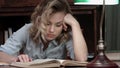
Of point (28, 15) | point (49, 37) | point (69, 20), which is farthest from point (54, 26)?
point (28, 15)

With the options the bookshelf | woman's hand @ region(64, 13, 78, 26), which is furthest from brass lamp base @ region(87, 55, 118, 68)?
the bookshelf

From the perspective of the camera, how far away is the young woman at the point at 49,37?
2041mm

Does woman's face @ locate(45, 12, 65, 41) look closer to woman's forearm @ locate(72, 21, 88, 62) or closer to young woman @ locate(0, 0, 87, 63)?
young woman @ locate(0, 0, 87, 63)

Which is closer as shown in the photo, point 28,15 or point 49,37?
point 49,37

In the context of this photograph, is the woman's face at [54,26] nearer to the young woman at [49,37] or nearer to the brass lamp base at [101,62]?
the young woman at [49,37]

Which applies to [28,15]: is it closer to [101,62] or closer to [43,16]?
[43,16]

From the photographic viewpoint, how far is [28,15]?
121 inches

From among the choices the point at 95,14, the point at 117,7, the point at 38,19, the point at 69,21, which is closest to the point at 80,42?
the point at 69,21

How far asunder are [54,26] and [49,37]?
81 millimetres

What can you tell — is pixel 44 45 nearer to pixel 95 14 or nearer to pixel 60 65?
pixel 60 65

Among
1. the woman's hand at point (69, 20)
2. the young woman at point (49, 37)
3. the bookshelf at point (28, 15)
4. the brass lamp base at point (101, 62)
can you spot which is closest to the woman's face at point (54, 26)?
the young woman at point (49, 37)

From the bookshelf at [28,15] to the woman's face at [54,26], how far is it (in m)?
1.00

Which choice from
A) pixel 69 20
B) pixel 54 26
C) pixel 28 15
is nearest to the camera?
pixel 54 26

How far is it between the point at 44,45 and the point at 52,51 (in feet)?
0.22
